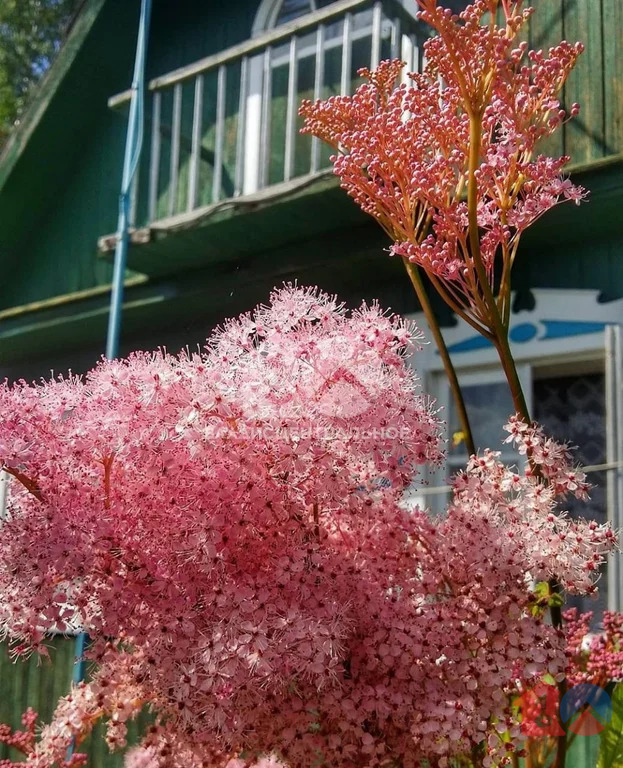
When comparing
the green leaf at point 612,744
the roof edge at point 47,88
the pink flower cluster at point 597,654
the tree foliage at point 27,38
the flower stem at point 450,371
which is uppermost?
the tree foliage at point 27,38

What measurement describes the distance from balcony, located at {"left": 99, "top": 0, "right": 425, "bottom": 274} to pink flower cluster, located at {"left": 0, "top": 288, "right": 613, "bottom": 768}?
55.1 inches

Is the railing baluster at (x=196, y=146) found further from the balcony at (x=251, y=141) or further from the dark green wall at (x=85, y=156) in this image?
the dark green wall at (x=85, y=156)

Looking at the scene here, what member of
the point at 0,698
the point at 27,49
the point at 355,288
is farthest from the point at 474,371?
the point at 27,49

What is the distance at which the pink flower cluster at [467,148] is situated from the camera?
80 centimetres

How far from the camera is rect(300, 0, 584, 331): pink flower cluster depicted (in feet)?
2.64

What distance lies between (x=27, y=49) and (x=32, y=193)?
795mm

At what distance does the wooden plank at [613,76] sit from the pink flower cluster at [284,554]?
4.31 ft

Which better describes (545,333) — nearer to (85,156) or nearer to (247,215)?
(247,215)

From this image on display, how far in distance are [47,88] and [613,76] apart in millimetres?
1810

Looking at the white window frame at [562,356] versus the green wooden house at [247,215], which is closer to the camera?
the white window frame at [562,356]

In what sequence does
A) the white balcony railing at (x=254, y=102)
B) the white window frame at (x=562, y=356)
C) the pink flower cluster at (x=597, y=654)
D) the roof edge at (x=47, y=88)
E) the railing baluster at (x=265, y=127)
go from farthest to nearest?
the roof edge at (x=47, y=88)
the railing baluster at (x=265, y=127)
the white balcony railing at (x=254, y=102)
the white window frame at (x=562, y=356)
the pink flower cluster at (x=597, y=654)

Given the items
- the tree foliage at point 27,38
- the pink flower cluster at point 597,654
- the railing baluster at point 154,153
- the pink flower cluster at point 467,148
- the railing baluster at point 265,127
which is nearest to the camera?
the pink flower cluster at point 467,148

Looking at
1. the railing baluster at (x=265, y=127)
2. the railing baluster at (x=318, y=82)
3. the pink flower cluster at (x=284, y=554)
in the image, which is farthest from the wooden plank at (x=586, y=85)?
the pink flower cluster at (x=284, y=554)

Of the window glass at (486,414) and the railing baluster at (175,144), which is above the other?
the railing baluster at (175,144)
